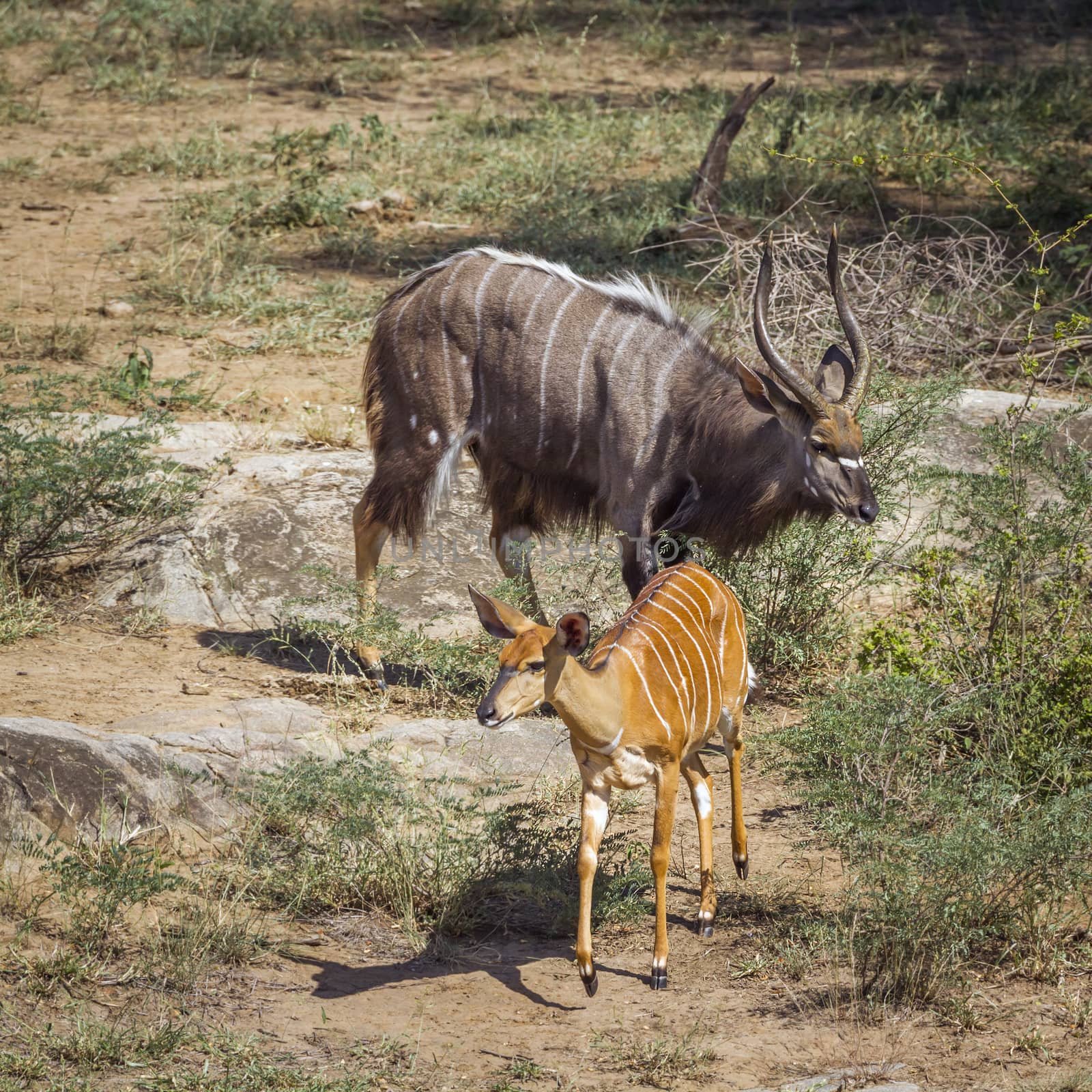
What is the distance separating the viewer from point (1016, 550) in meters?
5.14

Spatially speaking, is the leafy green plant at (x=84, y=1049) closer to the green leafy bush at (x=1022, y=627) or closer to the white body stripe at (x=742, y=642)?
the white body stripe at (x=742, y=642)

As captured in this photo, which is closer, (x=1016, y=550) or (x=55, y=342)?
(x=1016, y=550)

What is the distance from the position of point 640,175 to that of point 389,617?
19.3 ft

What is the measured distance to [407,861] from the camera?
14.5 feet

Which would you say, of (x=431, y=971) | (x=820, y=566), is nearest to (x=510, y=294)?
(x=820, y=566)

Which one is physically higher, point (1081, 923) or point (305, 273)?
point (305, 273)

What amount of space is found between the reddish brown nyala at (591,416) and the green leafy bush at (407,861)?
144 centimetres

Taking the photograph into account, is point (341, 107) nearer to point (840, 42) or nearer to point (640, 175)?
point (640, 175)

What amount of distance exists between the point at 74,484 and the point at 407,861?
2.78 metres

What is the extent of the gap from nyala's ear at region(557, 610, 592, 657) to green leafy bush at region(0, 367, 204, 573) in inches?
125

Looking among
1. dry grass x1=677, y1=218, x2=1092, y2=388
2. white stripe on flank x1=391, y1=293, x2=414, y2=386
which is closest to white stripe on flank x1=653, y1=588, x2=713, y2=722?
white stripe on flank x1=391, y1=293, x2=414, y2=386

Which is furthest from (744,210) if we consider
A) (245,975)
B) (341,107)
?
(245,975)

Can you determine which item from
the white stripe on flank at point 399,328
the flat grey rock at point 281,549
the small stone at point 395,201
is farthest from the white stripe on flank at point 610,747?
the small stone at point 395,201

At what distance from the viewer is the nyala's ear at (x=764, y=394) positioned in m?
5.24
